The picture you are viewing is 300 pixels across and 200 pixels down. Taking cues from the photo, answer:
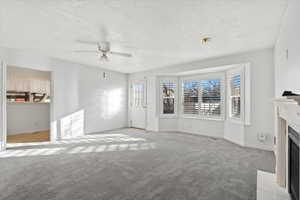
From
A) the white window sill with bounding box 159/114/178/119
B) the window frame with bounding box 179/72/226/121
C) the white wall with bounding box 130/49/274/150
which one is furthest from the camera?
the white window sill with bounding box 159/114/178/119

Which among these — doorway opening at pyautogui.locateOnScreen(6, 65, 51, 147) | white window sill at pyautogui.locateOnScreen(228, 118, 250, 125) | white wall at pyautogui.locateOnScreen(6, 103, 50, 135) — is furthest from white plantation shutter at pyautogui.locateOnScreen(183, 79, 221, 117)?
white wall at pyautogui.locateOnScreen(6, 103, 50, 135)

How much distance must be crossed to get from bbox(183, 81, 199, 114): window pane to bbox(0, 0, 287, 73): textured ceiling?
81.9 inches

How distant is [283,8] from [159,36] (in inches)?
74.1

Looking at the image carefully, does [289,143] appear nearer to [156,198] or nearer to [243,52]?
[156,198]

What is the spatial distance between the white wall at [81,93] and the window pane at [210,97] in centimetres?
339

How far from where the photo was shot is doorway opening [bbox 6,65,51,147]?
18.1 ft

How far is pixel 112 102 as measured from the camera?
21.3 ft

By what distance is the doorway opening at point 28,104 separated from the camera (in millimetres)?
5508

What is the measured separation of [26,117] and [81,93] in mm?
2559

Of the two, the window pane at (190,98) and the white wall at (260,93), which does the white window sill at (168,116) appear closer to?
the window pane at (190,98)

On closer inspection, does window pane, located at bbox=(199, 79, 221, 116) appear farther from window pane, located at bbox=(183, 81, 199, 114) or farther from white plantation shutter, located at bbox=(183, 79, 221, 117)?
window pane, located at bbox=(183, 81, 199, 114)

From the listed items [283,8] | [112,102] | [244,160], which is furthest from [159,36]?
[112,102]

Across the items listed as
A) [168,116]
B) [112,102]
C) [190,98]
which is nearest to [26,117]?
[112,102]

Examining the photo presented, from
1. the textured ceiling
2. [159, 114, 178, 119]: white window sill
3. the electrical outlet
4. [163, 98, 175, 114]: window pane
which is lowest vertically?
the electrical outlet
